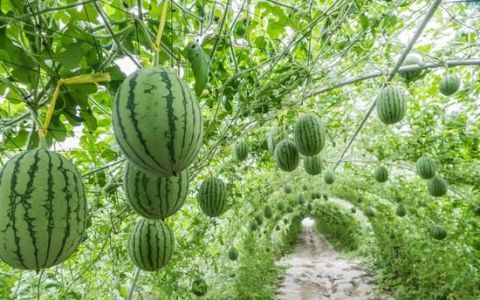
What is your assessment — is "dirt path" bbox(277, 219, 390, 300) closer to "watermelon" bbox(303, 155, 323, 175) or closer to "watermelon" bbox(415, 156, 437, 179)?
"watermelon" bbox(415, 156, 437, 179)

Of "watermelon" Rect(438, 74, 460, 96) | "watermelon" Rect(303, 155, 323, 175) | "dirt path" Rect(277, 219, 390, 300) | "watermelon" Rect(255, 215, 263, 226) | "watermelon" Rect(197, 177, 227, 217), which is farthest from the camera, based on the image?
"dirt path" Rect(277, 219, 390, 300)

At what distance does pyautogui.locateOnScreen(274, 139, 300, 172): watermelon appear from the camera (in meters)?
2.98

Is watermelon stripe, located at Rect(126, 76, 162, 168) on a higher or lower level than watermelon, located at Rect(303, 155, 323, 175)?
lower

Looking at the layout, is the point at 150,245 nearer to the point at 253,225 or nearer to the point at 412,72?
the point at 412,72

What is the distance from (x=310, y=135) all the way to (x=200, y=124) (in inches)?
67.2

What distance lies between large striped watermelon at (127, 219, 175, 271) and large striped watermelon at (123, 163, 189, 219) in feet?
1.87

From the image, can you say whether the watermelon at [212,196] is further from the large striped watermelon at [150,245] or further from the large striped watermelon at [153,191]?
the large striped watermelon at [153,191]

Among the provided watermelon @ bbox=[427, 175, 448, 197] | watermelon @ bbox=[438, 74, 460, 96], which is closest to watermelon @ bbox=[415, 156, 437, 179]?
watermelon @ bbox=[427, 175, 448, 197]

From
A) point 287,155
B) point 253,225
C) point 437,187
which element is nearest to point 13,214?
point 287,155

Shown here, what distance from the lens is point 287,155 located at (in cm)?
299

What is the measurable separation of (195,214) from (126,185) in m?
4.37

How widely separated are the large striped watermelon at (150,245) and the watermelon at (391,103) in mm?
2142

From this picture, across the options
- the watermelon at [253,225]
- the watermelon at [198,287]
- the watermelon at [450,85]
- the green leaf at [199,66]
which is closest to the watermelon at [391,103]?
the watermelon at [450,85]

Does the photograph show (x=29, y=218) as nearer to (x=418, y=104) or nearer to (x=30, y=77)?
(x=30, y=77)
